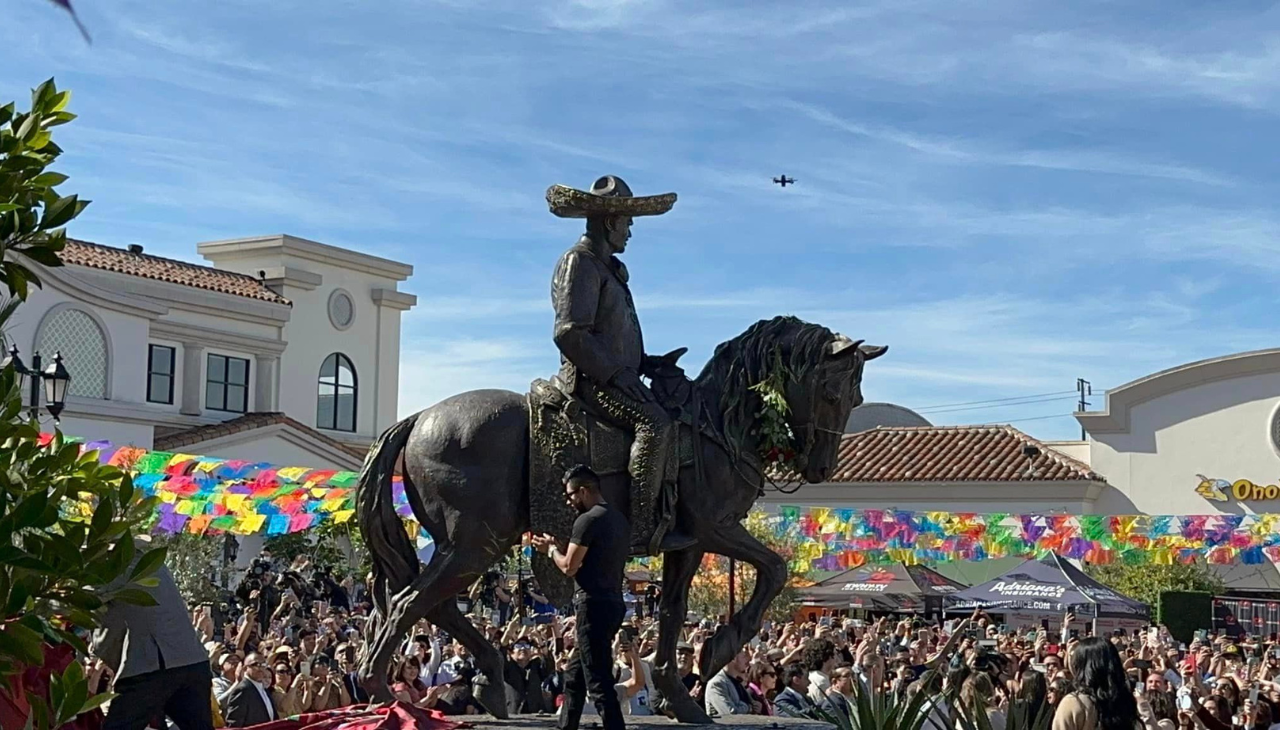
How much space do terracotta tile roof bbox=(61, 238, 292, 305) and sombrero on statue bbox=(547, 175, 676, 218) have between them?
34.8m

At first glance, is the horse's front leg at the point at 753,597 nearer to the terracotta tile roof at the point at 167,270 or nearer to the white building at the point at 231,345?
the white building at the point at 231,345

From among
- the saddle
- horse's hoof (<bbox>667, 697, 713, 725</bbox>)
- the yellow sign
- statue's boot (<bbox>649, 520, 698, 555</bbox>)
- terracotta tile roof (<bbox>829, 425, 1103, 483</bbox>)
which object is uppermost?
terracotta tile roof (<bbox>829, 425, 1103, 483</bbox>)

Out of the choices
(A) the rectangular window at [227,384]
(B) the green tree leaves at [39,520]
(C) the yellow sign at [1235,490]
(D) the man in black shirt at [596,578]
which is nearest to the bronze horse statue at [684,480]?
(D) the man in black shirt at [596,578]

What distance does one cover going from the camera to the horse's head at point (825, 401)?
8.21 meters

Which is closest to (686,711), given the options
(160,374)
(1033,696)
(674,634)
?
(674,634)

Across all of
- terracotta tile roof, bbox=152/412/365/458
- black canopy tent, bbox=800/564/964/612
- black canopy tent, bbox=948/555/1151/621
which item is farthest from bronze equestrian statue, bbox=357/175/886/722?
terracotta tile roof, bbox=152/412/365/458

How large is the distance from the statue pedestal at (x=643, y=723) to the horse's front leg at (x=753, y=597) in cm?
34

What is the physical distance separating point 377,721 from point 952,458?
35.1m

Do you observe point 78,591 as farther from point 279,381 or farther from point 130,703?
point 279,381

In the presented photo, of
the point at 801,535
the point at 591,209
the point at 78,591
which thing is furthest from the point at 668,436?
the point at 801,535

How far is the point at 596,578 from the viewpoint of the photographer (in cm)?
710

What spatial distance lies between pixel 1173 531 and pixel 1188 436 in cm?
1754

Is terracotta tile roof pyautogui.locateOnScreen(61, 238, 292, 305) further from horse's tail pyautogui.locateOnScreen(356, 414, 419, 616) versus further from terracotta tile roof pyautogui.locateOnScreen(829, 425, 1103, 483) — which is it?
horse's tail pyautogui.locateOnScreen(356, 414, 419, 616)

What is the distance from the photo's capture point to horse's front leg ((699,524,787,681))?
26.8 feet
